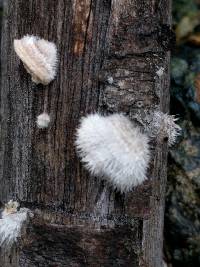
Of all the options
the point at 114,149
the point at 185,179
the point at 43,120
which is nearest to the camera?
the point at 114,149

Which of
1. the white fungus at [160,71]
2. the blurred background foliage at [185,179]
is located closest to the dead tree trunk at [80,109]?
the white fungus at [160,71]

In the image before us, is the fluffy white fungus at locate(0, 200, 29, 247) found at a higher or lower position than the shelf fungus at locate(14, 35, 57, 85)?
lower

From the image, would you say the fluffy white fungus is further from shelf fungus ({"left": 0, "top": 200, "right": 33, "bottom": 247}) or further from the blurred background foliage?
the blurred background foliage

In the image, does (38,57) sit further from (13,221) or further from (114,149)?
(13,221)

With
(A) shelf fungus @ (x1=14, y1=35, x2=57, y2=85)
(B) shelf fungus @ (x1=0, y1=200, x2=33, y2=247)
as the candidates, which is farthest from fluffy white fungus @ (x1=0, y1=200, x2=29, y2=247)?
(A) shelf fungus @ (x1=14, y1=35, x2=57, y2=85)

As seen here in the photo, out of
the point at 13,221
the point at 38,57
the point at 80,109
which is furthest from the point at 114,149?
the point at 13,221

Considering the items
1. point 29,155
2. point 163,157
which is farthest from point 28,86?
point 163,157
